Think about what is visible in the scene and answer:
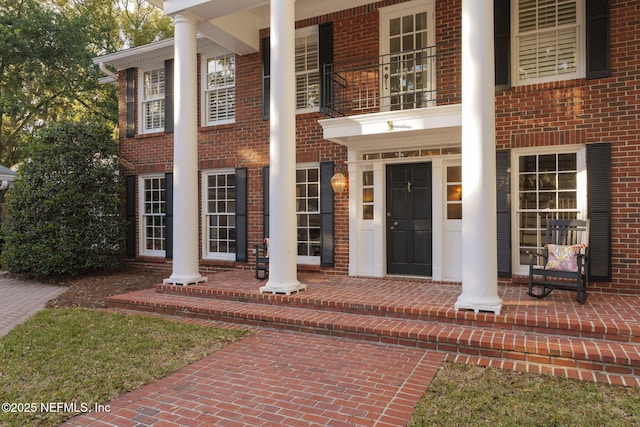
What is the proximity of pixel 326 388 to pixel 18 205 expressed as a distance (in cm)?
932

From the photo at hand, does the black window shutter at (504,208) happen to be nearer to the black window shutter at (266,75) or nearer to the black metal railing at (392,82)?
the black metal railing at (392,82)

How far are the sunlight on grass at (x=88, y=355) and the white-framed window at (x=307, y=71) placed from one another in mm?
4931

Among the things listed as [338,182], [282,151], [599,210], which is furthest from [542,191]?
[282,151]

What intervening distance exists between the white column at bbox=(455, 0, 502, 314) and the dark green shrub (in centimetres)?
850

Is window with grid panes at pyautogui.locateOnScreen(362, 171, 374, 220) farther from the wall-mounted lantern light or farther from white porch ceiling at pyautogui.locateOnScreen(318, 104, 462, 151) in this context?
white porch ceiling at pyautogui.locateOnScreen(318, 104, 462, 151)

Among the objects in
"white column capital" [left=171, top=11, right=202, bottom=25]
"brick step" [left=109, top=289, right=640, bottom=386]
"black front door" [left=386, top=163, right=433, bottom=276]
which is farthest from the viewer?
"black front door" [left=386, top=163, right=433, bottom=276]

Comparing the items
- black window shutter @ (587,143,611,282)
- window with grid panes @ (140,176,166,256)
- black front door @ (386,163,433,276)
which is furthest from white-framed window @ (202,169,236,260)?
black window shutter @ (587,143,611,282)

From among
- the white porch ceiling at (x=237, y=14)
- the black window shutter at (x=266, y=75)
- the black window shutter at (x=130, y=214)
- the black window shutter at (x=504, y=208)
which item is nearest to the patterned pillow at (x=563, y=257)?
the black window shutter at (x=504, y=208)

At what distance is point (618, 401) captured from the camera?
336 cm

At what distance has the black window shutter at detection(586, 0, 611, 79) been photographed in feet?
20.0

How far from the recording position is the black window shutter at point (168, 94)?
10016 mm

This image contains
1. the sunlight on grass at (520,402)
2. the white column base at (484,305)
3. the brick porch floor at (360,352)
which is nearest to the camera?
the sunlight on grass at (520,402)

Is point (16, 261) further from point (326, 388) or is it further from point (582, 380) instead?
point (582, 380)

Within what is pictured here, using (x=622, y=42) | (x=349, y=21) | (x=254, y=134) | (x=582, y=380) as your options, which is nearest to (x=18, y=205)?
(x=254, y=134)
